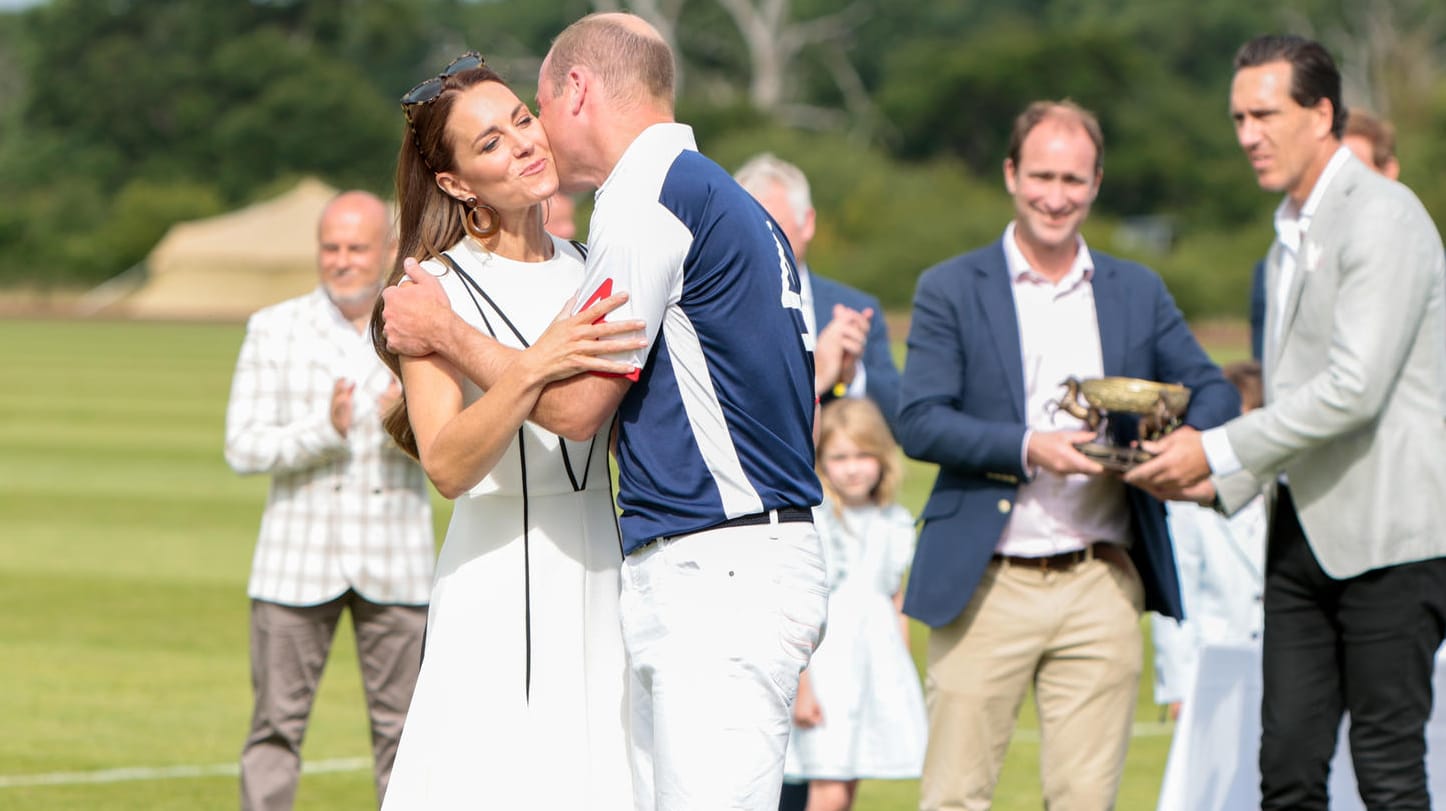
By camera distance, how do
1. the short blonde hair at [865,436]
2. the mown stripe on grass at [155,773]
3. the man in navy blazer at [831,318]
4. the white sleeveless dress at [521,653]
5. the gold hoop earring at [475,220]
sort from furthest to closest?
the mown stripe on grass at [155,773]
the short blonde hair at [865,436]
the man in navy blazer at [831,318]
the gold hoop earring at [475,220]
the white sleeveless dress at [521,653]

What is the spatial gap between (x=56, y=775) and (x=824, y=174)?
60863 millimetres

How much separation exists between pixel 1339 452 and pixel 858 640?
2.02 metres

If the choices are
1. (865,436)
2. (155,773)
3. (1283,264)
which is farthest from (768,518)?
(155,773)

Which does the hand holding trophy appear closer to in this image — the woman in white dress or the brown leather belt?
the brown leather belt

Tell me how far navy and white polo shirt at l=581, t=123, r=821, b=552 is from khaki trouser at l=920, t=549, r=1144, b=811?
209 centimetres

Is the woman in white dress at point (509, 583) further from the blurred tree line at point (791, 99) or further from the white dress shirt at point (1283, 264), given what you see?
the blurred tree line at point (791, 99)

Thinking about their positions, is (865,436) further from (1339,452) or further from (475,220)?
(475,220)

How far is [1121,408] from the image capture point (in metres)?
5.63

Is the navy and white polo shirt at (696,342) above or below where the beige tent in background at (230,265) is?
below

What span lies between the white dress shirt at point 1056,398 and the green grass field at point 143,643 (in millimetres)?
2318

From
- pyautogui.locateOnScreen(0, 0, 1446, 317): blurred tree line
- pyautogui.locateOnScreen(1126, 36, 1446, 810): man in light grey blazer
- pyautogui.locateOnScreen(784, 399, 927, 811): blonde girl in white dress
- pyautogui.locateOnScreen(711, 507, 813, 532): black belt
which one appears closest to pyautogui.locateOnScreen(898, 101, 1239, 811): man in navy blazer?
pyautogui.locateOnScreen(1126, 36, 1446, 810): man in light grey blazer

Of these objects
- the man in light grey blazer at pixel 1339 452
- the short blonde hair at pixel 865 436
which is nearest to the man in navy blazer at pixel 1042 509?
the man in light grey blazer at pixel 1339 452

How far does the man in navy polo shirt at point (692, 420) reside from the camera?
407cm

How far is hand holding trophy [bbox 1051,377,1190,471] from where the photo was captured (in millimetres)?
5633
